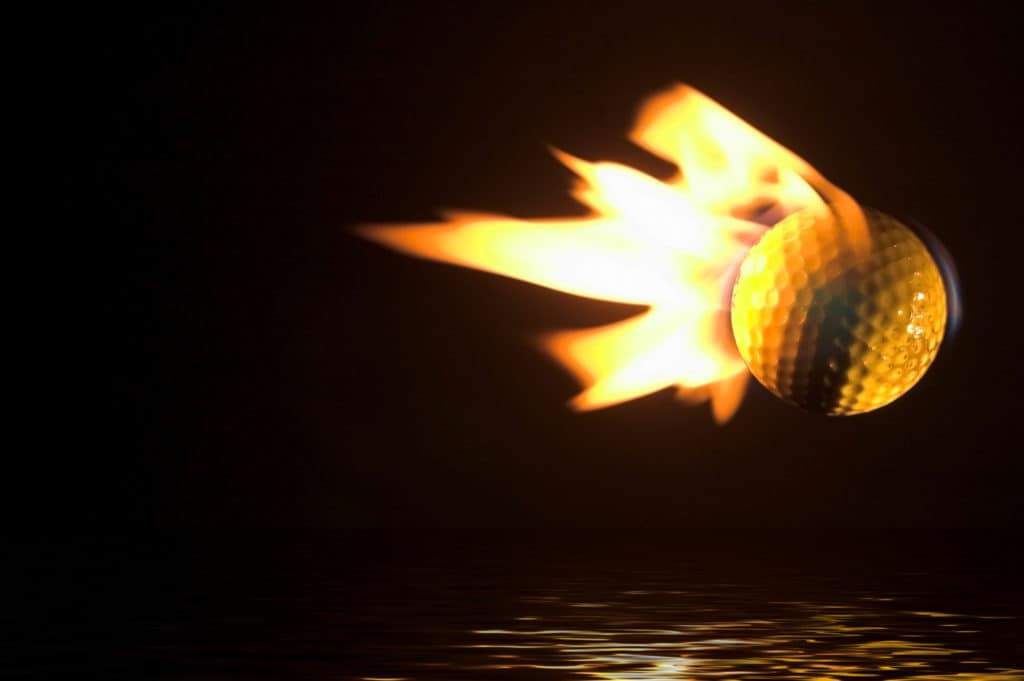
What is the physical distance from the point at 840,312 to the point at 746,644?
1.74m

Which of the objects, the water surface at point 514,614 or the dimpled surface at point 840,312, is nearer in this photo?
the water surface at point 514,614

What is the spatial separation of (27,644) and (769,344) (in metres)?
2.57

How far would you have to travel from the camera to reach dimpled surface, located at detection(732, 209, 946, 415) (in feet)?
16.2

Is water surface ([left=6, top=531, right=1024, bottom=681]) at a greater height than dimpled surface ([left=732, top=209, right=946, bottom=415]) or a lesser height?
lesser

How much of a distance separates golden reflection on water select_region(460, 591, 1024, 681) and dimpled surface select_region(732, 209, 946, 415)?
1.07 meters

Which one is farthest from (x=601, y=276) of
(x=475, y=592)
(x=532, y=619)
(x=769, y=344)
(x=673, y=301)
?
(x=532, y=619)

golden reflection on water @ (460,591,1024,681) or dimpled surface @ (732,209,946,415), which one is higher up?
dimpled surface @ (732,209,946,415)

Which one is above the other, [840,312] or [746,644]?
[840,312]

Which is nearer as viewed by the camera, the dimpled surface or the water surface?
the water surface

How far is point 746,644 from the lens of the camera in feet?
11.3

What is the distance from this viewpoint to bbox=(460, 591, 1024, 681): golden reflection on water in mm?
3139

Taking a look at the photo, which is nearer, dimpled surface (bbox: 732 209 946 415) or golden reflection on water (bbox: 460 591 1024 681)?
golden reflection on water (bbox: 460 591 1024 681)

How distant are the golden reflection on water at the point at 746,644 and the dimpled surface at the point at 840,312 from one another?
1.07 m

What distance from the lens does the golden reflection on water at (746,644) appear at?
3.14 m
